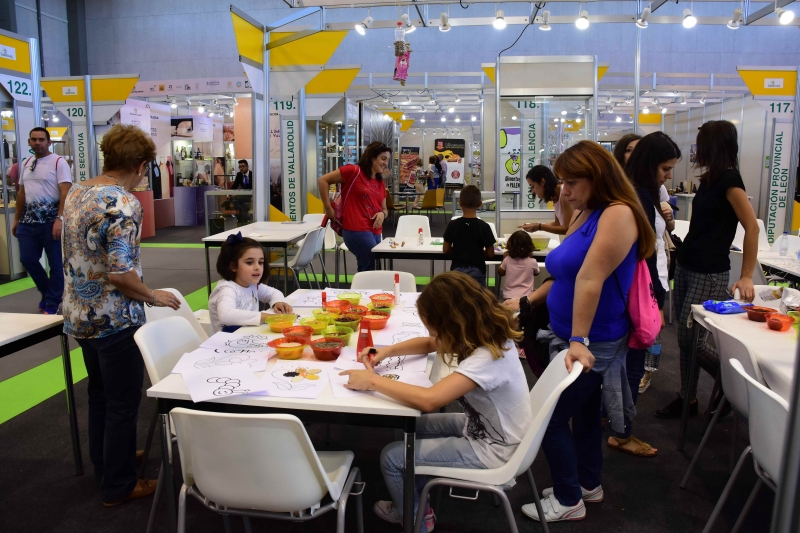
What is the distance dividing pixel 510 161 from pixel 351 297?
4.99 meters

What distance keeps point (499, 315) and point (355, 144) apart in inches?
423

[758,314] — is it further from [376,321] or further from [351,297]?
[351,297]

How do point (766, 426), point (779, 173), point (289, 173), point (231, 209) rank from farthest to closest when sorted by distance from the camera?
1. point (779, 173)
2. point (231, 209)
3. point (289, 173)
4. point (766, 426)

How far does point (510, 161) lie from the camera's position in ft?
25.0

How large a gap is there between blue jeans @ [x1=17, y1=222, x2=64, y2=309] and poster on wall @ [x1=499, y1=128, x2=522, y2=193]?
4.96m

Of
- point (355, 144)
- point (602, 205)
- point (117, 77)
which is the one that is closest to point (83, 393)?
point (602, 205)

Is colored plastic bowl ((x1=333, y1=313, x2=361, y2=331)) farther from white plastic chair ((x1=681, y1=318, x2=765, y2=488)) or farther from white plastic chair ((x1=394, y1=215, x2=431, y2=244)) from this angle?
white plastic chair ((x1=394, y1=215, x2=431, y2=244))

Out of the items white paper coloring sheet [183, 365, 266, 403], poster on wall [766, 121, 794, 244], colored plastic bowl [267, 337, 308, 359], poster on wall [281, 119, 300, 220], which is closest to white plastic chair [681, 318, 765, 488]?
colored plastic bowl [267, 337, 308, 359]

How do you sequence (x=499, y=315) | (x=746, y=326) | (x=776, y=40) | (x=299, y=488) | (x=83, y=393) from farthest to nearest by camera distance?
(x=776, y=40) → (x=83, y=393) → (x=746, y=326) → (x=499, y=315) → (x=299, y=488)

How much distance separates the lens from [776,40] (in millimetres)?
14125

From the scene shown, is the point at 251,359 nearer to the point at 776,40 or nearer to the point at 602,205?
the point at 602,205

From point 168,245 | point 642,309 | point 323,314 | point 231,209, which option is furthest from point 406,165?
point 642,309

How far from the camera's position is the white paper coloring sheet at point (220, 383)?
1.85 m

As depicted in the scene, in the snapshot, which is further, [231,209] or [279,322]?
[231,209]
